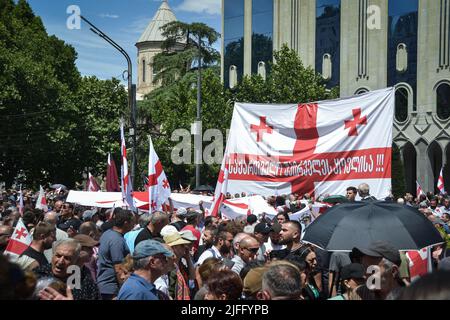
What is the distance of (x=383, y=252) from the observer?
512 cm

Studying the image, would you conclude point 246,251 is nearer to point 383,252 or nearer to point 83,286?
point 83,286

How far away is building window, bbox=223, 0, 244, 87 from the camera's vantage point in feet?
159

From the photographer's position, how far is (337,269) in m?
6.61

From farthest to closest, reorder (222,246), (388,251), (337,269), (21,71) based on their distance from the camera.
Result: (21,71) → (222,246) → (337,269) → (388,251)

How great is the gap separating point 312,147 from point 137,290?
5338 mm

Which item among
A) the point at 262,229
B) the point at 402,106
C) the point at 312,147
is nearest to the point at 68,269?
the point at 262,229

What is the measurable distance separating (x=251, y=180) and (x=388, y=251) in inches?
213

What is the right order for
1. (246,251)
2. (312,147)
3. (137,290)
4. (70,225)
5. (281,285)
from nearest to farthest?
(281,285), (137,290), (246,251), (312,147), (70,225)

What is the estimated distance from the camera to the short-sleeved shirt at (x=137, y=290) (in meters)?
4.82

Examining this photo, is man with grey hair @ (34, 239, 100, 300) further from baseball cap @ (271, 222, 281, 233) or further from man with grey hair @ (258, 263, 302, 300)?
baseball cap @ (271, 222, 281, 233)

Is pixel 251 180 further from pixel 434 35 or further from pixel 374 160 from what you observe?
pixel 434 35

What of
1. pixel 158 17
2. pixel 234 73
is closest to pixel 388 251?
pixel 234 73

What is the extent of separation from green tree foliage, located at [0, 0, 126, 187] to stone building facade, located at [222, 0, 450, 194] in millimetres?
11482

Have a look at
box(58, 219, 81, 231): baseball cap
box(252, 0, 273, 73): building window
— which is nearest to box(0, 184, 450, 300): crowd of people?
box(58, 219, 81, 231): baseball cap
